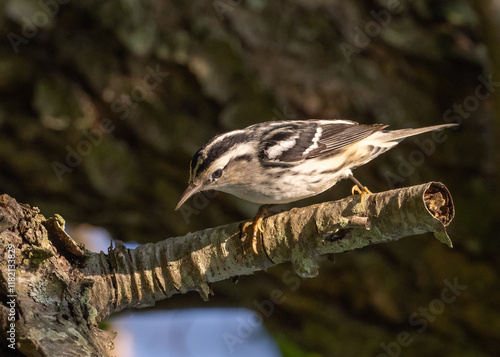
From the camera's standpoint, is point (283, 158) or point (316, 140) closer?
point (283, 158)

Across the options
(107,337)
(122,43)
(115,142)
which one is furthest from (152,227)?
(107,337)

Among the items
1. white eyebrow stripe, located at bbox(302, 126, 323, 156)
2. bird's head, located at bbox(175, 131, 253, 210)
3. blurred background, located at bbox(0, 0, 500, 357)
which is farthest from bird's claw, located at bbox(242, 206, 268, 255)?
blurred background, located at bbox(0, 0, 500, 357)

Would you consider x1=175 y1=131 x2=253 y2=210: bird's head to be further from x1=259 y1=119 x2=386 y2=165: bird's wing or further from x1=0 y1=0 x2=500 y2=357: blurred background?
x1=0 y1=0 x2=500 y2=357: blurred background

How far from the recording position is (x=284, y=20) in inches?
126

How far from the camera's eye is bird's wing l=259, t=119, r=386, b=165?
255 cm

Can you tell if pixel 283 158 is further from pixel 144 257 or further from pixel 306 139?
pixel 144 257

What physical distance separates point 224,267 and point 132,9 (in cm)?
162

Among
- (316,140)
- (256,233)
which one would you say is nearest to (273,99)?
(316,140)

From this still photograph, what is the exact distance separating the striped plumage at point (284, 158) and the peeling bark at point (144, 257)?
263mm

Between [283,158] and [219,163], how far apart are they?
1.07 feet

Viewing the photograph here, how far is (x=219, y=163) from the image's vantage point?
2.35m

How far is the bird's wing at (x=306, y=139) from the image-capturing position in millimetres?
2553

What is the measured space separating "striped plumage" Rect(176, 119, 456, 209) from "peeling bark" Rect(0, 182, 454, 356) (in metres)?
0.26

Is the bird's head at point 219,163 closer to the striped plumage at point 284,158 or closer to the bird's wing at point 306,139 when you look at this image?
the striped plumage at point 284,158
